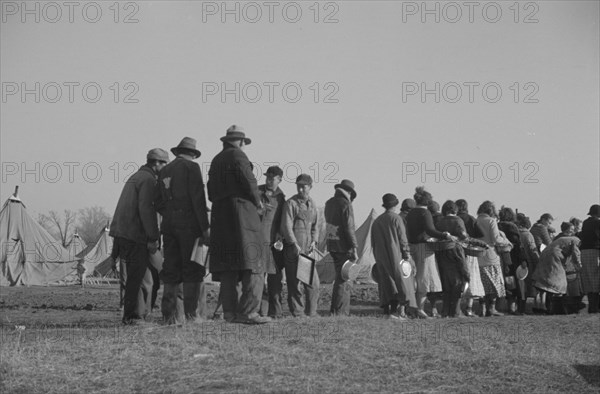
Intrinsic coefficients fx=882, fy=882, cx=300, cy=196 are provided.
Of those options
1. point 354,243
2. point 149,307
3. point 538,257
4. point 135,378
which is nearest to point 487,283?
point 538,257

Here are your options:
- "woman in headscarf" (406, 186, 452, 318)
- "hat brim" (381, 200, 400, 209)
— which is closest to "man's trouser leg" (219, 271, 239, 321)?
"hat brim" (381, 200, 400, 209)

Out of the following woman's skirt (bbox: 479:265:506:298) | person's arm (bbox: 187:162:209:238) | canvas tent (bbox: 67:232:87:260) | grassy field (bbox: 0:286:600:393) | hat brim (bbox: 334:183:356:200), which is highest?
hat brim (bbox: 334:183:356:200)

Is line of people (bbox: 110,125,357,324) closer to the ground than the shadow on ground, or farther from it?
farther from it

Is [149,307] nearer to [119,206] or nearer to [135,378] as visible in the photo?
[119,206]

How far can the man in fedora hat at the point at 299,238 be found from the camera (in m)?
10.5

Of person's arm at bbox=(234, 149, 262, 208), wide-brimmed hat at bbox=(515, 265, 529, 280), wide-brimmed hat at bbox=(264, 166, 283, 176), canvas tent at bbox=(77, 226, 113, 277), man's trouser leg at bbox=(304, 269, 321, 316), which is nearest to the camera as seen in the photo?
person's arm at bbox=(234, 149, 262, 208)

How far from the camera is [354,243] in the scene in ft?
36.1

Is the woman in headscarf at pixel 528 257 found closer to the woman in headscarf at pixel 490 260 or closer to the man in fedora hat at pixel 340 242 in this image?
the woman in headscarf at pixel 490 260

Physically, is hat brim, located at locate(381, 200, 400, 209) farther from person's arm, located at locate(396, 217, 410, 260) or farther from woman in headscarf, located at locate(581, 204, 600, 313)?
woman in headscarf, located at locate(581, 204, 600, 313)

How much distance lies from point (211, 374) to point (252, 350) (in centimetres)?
76

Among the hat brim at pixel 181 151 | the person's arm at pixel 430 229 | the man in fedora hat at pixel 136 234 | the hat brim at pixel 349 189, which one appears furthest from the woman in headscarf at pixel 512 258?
the man in fedora hat at pixel 136 234

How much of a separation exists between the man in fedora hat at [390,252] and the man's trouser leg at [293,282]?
1.33 meters

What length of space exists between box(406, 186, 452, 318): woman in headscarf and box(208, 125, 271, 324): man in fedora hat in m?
3.93

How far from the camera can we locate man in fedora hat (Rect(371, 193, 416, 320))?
447 inches
